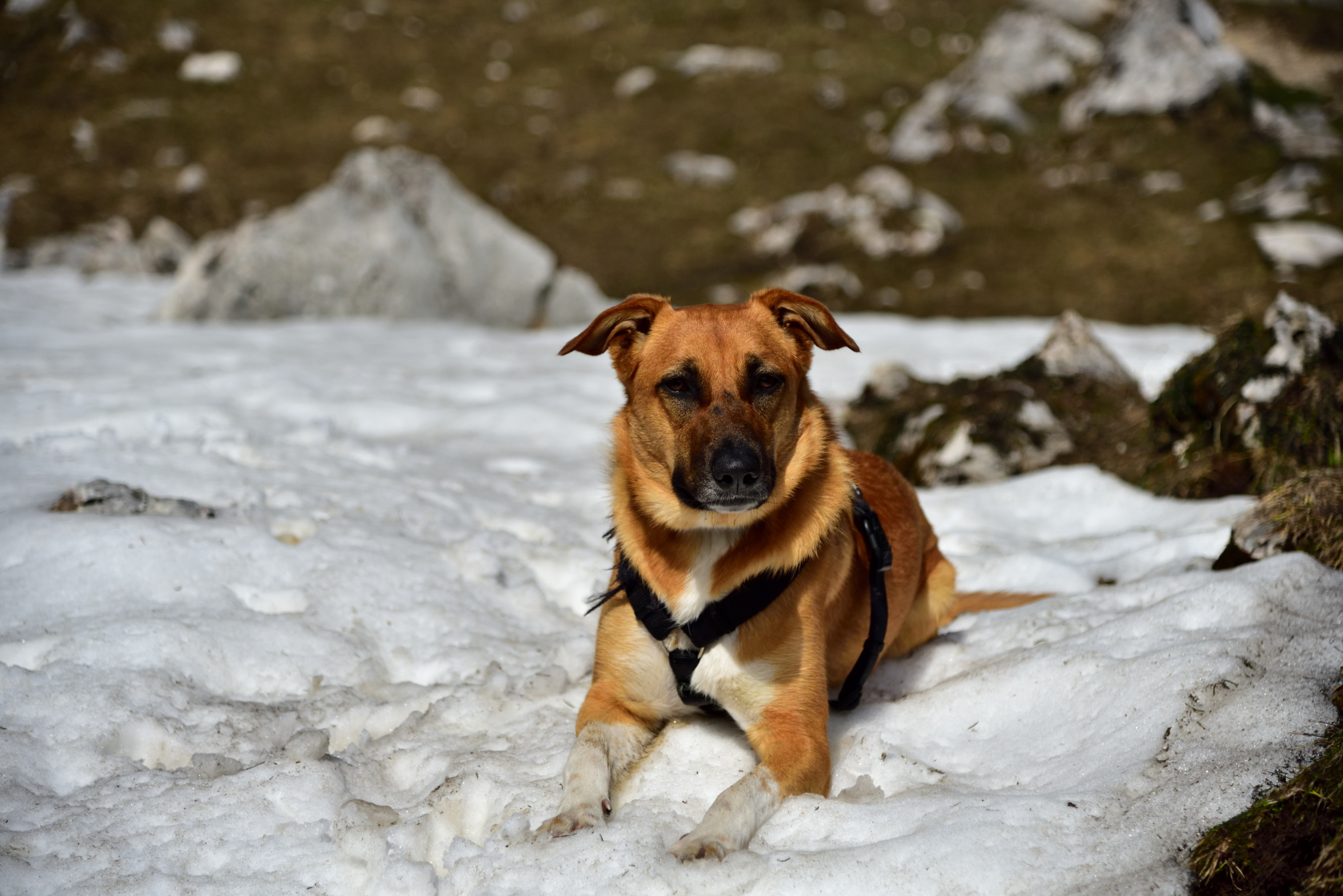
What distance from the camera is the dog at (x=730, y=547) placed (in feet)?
11.8

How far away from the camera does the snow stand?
305cm

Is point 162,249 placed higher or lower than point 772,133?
higher

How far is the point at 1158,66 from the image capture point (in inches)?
888

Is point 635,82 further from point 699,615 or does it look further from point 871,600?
point 699,615

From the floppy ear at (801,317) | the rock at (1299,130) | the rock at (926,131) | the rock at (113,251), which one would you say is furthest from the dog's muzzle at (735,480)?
the rock at (926,131)

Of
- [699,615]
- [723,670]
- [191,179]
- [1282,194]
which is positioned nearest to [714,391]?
[699,615]

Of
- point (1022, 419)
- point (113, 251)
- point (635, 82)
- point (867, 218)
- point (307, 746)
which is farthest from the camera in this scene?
point (635, 82)

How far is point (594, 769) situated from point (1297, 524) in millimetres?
3646

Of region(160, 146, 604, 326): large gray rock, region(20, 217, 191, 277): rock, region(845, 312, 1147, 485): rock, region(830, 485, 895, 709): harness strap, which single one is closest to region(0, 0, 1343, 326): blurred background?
region(20, 217, 191, 277): rock

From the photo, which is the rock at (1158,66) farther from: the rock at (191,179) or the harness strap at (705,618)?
the rock at (191,179)

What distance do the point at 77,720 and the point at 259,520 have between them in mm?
2100

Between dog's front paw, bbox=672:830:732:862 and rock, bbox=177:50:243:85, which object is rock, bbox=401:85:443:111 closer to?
rock, bbox=177:50:243:85

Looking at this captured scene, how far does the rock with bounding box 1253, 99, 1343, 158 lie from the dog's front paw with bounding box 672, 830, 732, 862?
71.0ft

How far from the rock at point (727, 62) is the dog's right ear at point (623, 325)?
3173 cm
